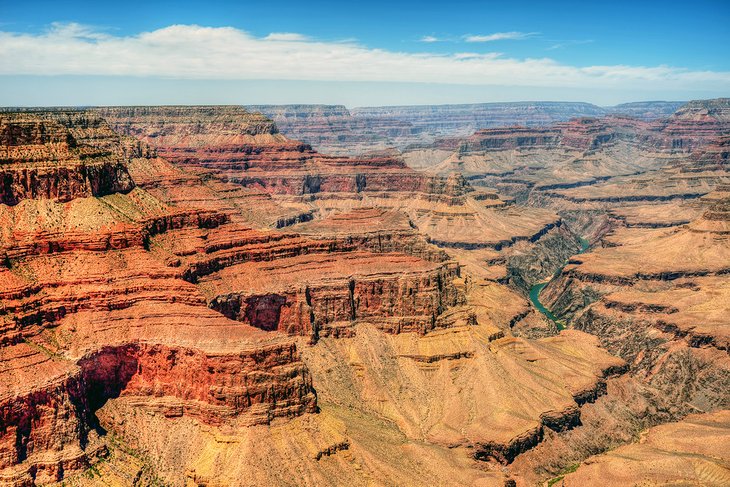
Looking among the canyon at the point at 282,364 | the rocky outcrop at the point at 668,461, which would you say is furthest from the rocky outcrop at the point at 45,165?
the rocky outcrop at the point at 668,461

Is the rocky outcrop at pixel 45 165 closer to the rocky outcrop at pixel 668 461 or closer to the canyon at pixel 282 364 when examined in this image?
the canyon at pixel 282 364

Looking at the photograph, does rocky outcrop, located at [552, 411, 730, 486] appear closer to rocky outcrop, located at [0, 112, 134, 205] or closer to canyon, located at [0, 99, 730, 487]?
canyon, located at [0, 99, 730, 487]

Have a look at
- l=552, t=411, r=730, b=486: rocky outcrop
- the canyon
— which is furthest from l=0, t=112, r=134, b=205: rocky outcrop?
l=552, t=411, r=730, b=486: rocky outcrop

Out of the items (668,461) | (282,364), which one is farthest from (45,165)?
(668,461)

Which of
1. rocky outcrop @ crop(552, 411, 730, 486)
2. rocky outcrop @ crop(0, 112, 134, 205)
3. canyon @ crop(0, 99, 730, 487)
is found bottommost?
rocky outcrop @ crop(552, 411, 730, 486)

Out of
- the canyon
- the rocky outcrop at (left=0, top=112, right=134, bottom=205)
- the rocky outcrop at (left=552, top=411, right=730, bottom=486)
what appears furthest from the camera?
the rocky outcrop at (left=552, top=411, right=730, bottom=486)

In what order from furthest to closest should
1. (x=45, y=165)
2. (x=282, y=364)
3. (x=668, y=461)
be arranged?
(x=668, y=461) → (x=45, y=165) → (x=282, y=364)

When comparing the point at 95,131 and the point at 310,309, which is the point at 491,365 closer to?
the point at 310,309

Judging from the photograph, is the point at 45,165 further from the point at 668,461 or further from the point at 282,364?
the point at 668,461

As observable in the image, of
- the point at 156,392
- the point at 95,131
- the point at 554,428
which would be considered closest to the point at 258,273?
the point at 156,392

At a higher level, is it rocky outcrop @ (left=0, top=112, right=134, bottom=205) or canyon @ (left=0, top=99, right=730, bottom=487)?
rocky outcrop @ (left=0, top=112, right=134, bottom=205)

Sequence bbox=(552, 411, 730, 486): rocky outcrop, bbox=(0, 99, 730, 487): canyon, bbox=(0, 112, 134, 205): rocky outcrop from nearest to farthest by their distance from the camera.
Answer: bbox=(0, 99, 730, 487): canyon, bbox=(0, 112, 134, 205): rocky outcrop, bbox=(552, 411, 730, 486): rocky outcrop
